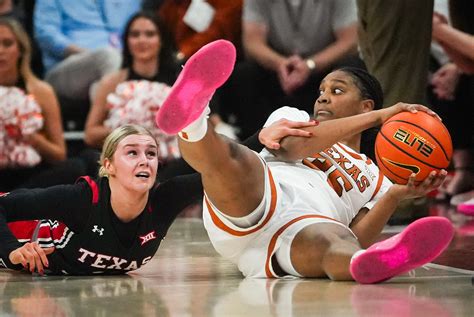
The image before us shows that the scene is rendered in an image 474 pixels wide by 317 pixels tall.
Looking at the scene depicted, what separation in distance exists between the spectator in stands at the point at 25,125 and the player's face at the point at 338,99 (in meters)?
3.35

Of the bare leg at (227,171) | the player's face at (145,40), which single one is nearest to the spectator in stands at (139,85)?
the player's face at (145,40)

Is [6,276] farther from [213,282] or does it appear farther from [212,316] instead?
[212,316]

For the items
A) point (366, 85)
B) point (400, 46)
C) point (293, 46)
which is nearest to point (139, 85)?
point (293, 46)

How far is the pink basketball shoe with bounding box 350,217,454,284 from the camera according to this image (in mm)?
3633

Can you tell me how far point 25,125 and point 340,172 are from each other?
3.62 meters

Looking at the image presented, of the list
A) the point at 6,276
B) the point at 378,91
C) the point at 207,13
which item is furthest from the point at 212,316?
the point at 207,13

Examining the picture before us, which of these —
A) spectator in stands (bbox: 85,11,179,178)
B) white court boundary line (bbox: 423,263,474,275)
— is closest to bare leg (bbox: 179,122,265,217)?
white court boundary line (bbox: 423,263,474,275)

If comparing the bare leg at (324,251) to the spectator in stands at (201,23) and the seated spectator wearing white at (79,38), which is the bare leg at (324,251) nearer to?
the spectator in stands at (201,23)

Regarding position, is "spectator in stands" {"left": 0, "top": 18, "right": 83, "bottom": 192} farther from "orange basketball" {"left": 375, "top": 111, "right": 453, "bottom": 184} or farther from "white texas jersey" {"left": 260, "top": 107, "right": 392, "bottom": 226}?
"orange basketball" {"left": 375, "top": 111, "right": 453, "bottom": 184}

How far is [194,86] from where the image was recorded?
3701 millimetres

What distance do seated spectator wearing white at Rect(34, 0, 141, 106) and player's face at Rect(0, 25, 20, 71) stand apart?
70 cm

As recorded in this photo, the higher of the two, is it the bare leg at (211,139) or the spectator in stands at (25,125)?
the bare leg at (211,139)

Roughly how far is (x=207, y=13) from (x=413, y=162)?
4.56 meters

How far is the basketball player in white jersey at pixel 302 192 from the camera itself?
12.1 ft
